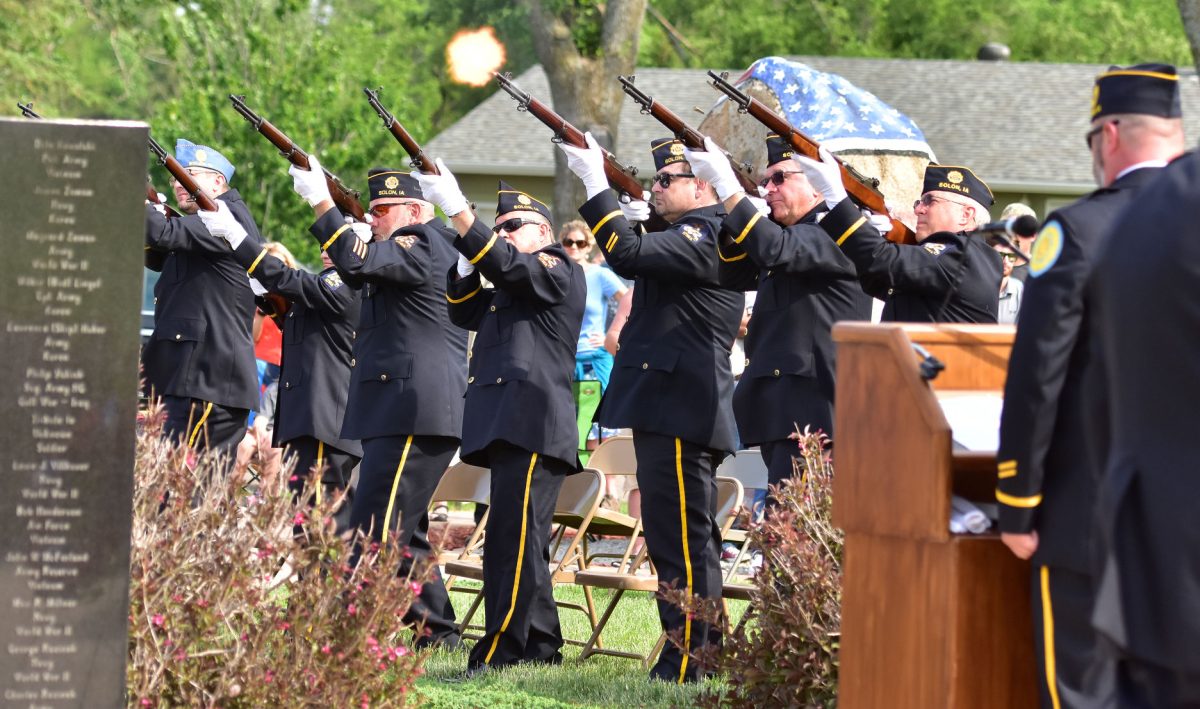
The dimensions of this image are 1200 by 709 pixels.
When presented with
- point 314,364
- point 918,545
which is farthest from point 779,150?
point 918,545

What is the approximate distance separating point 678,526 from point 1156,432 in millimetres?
3990

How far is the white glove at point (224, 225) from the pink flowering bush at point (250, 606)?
3.88m

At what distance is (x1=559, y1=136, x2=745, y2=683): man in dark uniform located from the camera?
7234 mm

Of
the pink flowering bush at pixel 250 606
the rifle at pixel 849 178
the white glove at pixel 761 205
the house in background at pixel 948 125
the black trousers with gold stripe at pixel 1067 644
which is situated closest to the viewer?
the black trousers with gold stripe at pixel 1067 644

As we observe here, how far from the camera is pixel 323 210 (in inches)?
333

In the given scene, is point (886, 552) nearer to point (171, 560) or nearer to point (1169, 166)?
point (1169, 166)

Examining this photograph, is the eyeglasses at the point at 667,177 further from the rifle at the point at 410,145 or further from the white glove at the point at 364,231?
the white glove at the point at 364,231

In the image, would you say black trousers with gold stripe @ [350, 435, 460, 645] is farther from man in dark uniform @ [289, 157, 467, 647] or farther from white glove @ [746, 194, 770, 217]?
white glove @ [746, 194, 770, 217]

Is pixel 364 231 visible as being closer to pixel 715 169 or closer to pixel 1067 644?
pixel 715 169

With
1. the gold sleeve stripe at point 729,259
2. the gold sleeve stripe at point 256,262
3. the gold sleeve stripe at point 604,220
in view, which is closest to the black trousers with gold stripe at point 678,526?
the gold sleeve stripe at point 729,259

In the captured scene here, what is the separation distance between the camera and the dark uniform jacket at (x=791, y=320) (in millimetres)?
7026

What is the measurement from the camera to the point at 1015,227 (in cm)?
434

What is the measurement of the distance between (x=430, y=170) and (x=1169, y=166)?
16.6 ft

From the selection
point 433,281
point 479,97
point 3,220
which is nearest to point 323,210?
point 433,281
